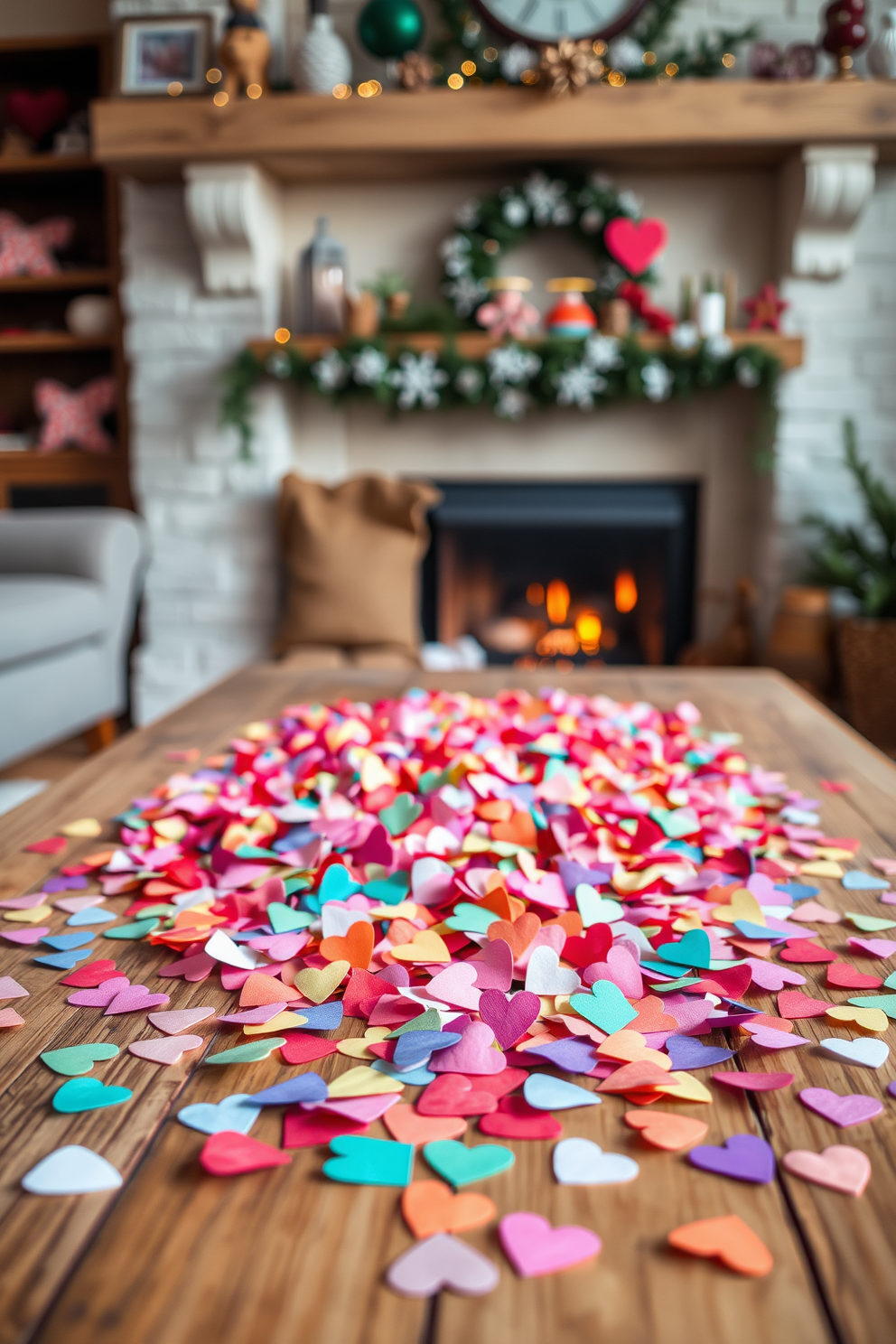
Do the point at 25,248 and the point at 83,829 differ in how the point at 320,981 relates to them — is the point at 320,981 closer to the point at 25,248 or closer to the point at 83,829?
the point at 83,829

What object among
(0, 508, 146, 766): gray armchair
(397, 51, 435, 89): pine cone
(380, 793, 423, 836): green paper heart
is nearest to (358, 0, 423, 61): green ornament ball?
(397, 51, 435, 89): pine cone

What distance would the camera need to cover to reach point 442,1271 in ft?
1.19

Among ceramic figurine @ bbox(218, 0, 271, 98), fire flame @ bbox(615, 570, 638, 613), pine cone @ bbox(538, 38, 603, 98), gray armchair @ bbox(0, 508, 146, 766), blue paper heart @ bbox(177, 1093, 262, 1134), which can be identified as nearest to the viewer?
blue paper heart @ bbox(177, 1093, 262, 1134)

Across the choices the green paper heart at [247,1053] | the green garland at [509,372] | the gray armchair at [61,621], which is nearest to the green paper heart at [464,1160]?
the green paper heart at [247,1053]

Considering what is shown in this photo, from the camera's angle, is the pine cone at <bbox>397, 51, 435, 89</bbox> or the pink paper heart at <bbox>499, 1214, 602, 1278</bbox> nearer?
the pink paper heart at <bbox>499, 1214, 602, 1278</bbox>

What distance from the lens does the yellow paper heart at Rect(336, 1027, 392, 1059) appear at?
508mm

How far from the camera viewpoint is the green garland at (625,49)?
102 inches

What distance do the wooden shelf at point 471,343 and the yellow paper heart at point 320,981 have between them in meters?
2.39

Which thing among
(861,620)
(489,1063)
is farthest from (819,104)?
(489,1063)

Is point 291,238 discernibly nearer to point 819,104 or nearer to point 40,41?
point 40,41

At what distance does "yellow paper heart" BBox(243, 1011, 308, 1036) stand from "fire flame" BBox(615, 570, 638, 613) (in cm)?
278

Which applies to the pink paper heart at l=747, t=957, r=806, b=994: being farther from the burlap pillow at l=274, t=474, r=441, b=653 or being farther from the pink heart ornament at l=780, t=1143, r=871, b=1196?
the burlap pillow at l=274, t=474, r=441, b=653

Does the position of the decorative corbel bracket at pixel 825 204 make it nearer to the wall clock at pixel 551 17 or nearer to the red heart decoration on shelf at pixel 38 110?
the wall clock at pixel 551 17

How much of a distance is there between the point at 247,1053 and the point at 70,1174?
109mm
